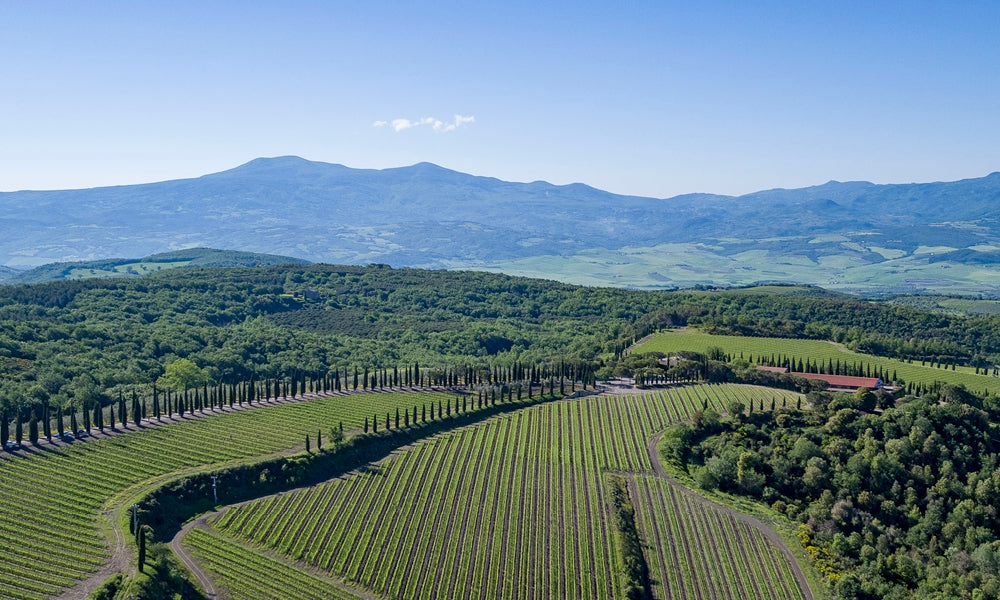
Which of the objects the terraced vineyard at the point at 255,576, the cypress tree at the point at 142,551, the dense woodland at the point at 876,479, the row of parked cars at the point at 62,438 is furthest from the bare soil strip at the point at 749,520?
the row of parked cars at the point at 62,438

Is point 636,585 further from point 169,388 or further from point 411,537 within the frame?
point 169,388

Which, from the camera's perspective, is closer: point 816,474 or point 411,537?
point 411,537

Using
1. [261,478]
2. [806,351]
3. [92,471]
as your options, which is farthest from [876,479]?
[92,471]

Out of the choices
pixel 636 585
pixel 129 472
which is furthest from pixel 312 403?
pixel 636 585

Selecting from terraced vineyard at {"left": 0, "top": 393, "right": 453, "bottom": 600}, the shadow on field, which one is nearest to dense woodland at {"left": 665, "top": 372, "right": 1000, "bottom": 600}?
the shadow on field

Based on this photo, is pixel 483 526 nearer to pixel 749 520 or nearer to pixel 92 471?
pixel 749 520
